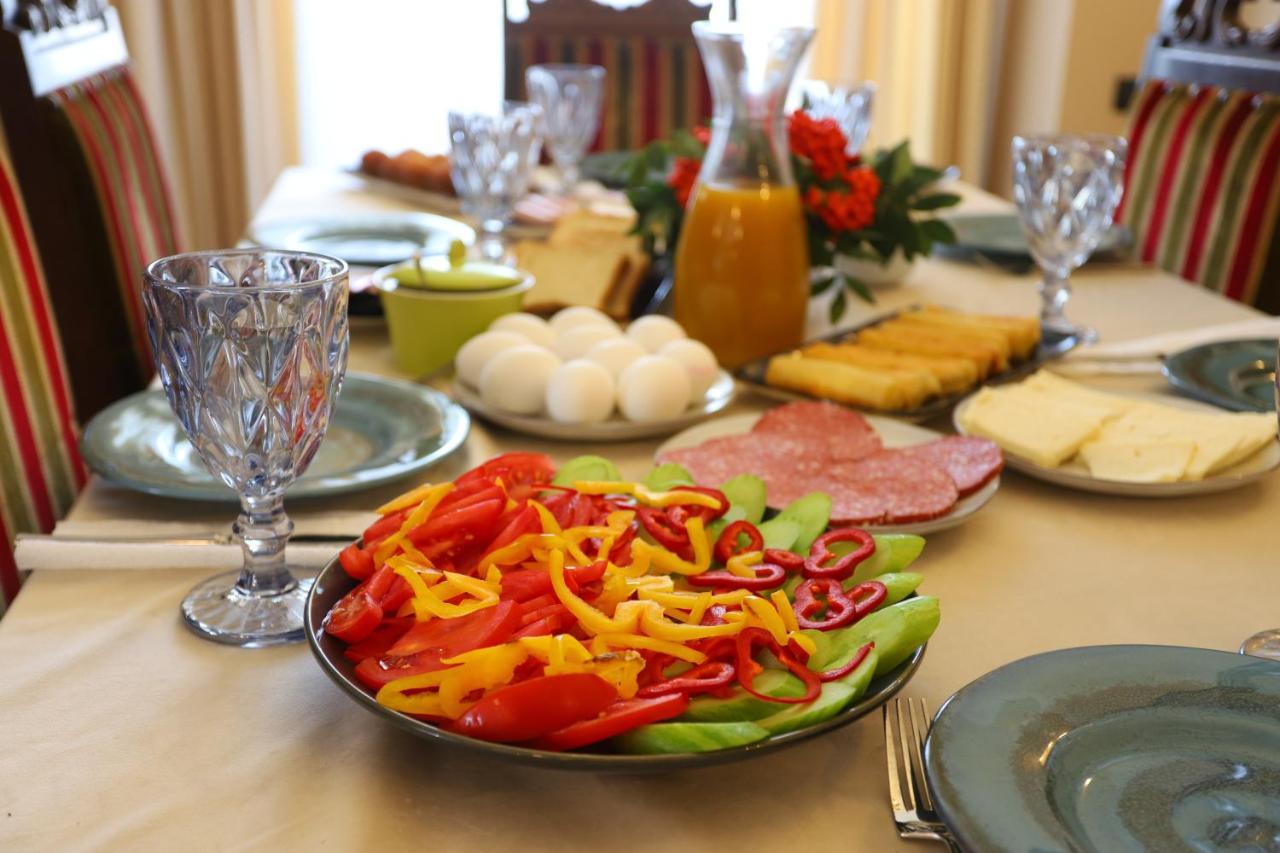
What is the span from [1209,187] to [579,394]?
139cm

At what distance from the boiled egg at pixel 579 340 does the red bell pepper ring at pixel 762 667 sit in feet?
1.68

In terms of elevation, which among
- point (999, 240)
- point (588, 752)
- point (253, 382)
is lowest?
point (999, 240)

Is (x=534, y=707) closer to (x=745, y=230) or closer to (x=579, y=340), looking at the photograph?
(x=579, y=340)

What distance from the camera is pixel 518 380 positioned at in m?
0.98

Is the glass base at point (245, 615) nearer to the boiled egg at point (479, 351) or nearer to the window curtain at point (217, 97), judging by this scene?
the boiled egg at point (479, 351)

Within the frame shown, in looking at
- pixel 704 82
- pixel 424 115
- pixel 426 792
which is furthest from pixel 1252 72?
pixel 424 115

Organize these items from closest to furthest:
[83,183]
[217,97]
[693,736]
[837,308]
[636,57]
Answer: [693,736]
[837,308]
[83,183]
[636,57]
[217,97]

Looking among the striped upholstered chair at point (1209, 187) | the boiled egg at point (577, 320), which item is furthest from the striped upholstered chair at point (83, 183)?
the striped upholstered chair at point (1209, 187)

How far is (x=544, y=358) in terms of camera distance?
99 centimetres

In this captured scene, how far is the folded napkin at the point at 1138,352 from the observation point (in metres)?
1.17

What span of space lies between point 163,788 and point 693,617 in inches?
9.7

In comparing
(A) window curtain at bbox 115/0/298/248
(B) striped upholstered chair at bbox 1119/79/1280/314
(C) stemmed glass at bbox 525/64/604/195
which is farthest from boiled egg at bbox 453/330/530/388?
(A) window curtain at bbox 115/0/298/248

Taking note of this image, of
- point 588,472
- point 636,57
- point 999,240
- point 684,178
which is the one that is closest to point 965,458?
point 588,472

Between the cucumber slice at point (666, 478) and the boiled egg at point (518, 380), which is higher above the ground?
the cucumber slice at point (666, 478)
